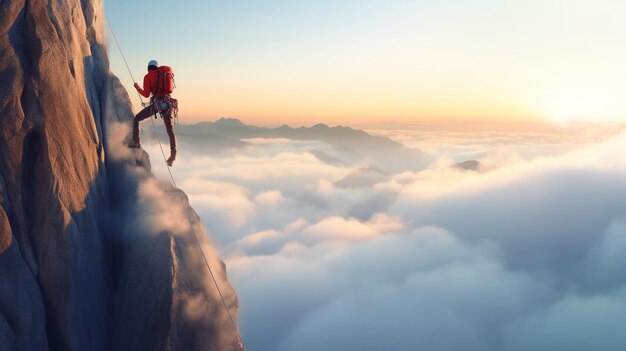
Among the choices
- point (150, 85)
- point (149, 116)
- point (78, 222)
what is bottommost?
point (78, 222)

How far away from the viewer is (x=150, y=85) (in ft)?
64.4

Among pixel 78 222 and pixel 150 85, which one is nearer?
pixel 78 222

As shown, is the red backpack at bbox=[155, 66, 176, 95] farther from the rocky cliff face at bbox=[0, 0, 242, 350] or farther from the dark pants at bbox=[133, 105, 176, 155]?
the rocky cliff face at bbox=[0, 0, 242, 350]

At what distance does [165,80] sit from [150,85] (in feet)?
2.37

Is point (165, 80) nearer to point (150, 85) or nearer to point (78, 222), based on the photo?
point (150, 85)

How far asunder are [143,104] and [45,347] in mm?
10826

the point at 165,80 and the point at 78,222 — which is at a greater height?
the point at 165,80

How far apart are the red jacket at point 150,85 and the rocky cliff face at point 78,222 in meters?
2.36

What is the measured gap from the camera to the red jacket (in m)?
19.4

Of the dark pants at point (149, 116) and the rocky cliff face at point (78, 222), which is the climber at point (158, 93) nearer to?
the dark pants at point (149, 116)

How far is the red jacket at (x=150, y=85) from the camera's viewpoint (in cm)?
1944

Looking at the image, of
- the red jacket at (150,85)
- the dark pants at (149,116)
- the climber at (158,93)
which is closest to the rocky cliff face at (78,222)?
the dark pants at (149,116)

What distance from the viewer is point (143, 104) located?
2039cm

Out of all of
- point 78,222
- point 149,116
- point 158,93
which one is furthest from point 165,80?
point 78,222
